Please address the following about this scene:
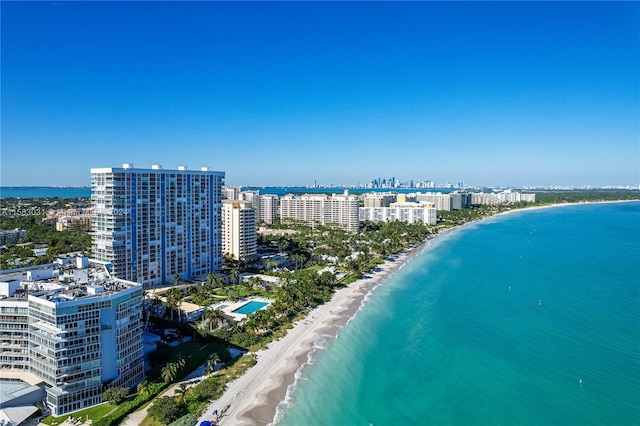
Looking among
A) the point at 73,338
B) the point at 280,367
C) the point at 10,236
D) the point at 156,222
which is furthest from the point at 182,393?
the point at 10,236

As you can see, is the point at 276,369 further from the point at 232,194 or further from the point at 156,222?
the point at 232,194

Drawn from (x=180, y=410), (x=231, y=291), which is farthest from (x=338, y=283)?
(x=180, y=410)

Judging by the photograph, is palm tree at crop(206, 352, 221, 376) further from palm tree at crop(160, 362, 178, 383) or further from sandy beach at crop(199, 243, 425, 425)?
palm tree at crop(160, 362, 178, 383)

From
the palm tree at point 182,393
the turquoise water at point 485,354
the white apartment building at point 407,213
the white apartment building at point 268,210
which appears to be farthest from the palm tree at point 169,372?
the white apartment building at point 407,213

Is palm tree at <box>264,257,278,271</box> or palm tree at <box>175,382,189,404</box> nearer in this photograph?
palm tree at <box>175,382,189,404</box>

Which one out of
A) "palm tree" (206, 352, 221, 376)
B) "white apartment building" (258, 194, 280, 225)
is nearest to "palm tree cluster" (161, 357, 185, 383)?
"palm tree" (206, 352, 221, 376)
